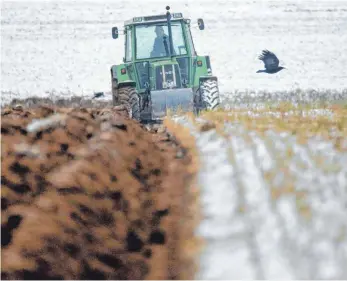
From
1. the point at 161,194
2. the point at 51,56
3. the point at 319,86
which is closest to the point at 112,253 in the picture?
the point at 161,194

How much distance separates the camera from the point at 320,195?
15.7 ft

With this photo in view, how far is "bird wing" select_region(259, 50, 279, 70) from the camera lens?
86.0ft

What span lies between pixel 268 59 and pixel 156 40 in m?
14.3

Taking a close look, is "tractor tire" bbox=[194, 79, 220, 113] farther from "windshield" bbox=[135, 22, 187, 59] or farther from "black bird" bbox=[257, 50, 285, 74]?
"black bird" bbox=[257, 50, 285, 74]

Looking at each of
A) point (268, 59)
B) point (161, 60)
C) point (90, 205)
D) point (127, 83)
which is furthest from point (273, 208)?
point (268, 59)

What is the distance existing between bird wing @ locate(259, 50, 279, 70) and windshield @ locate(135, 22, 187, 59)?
533 inches

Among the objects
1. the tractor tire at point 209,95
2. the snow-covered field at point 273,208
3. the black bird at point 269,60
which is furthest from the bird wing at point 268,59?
the snow-covered field at point 273,208

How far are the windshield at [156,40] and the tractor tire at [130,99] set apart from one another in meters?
1.12

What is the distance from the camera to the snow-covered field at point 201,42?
24.3 m

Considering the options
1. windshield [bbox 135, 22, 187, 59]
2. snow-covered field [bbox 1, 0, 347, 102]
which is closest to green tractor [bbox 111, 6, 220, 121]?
windshield [bbox 135, 22, 187, 59]

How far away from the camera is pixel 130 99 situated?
38.9ft

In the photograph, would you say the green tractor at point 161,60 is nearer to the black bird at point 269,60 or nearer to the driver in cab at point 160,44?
the driver in cab at point 160,44

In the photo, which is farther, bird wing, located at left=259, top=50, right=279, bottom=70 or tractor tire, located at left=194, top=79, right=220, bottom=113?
bird wing, located at left=259, top=50, right=279, bottom=70

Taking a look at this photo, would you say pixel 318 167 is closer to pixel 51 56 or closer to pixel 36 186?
pixel 36 186
